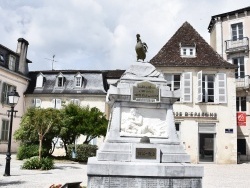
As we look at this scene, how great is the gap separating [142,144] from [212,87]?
57.0 ft

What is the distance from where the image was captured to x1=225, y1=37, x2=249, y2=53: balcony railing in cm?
2630

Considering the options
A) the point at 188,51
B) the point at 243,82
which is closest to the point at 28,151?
the point at 188,51

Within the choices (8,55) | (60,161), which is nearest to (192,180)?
(60,161)

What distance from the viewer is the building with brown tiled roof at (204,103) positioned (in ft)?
74.5

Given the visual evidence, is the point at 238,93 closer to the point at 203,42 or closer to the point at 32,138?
the point at 203,42

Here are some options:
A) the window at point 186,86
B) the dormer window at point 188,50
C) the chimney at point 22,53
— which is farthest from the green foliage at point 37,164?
the chimney at point 22,53

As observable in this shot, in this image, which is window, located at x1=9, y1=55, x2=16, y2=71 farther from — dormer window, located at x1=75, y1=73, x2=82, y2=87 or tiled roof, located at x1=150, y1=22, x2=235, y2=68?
tiled roof, located at x1=150, y1=22, x2=235, y2=68

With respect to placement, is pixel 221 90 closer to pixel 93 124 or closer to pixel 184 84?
pixel 184 84

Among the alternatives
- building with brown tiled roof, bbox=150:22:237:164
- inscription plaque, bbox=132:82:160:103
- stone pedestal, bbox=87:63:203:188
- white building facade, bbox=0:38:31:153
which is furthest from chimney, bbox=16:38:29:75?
inscription plaque, bbox=132:82:160:103

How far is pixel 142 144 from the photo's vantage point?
7520mm

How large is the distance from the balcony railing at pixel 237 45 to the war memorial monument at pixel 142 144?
20463 millimetres

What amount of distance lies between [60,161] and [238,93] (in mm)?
16622

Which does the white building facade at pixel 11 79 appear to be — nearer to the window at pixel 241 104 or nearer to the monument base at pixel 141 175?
the window at pixel 241 104

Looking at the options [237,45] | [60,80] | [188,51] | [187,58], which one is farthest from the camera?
[60,80]
